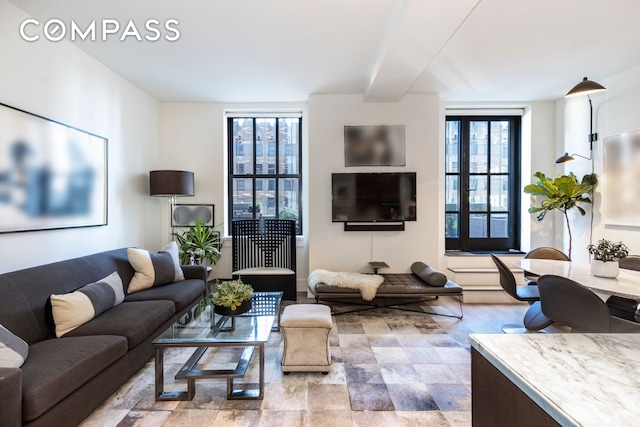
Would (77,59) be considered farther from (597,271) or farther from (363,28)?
(597,271)

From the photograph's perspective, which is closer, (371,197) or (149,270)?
(149,270)

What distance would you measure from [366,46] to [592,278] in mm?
2885

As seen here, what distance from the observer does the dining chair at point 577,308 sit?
2.04 metres

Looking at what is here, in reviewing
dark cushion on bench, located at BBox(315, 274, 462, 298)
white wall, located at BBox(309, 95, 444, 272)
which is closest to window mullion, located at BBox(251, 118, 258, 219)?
white wall, located at BBox(309, 95, 444, 272)

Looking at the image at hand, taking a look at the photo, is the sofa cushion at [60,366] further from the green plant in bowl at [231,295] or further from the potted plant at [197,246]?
the potted plant at [197,246]

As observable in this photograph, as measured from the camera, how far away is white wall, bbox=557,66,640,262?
357cm

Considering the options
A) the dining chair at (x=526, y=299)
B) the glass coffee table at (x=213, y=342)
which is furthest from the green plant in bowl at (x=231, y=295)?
the dining chair at (x=526, y=299)

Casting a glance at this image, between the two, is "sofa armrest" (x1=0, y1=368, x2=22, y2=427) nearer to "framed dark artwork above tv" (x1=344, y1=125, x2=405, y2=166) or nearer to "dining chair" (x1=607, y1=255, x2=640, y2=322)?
"framed dark artwork above tv" (x1=344, y1=125, x2=405, y2=166)

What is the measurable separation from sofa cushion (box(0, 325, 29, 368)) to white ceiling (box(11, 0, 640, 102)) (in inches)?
99.7

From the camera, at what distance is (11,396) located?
1.41 metres

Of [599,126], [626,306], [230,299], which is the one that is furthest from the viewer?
[599,126]

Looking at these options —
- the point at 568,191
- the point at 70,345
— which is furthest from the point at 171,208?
the point at 568,191

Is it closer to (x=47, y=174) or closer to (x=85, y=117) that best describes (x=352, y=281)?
(x=47, y=174)

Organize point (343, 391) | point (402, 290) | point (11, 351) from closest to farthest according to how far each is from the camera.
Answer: point (11, 351)
point (343, 391)
point (402, 290)
